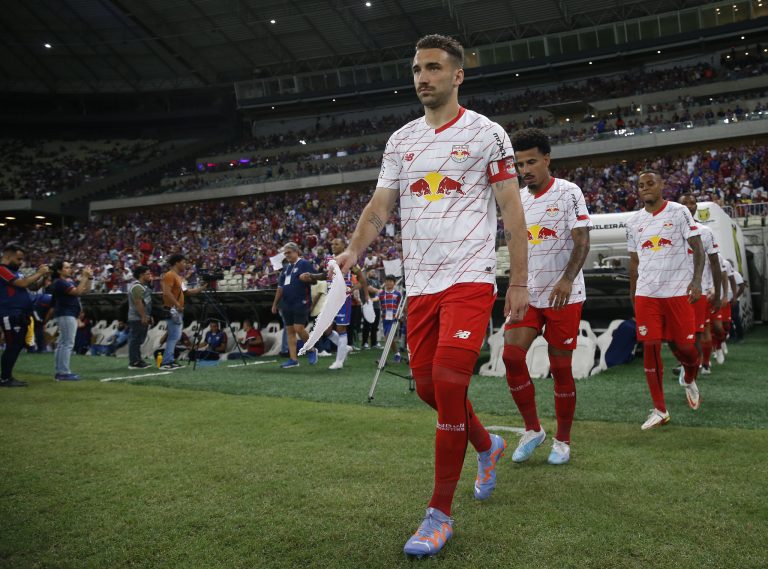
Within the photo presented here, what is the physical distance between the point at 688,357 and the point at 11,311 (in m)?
8.73

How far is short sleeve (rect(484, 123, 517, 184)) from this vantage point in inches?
120

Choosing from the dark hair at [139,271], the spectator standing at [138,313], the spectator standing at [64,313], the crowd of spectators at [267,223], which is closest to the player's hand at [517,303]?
the spectator standing at [64,313]

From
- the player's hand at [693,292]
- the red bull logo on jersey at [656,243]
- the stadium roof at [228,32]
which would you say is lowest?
the player's hand at [693,292]

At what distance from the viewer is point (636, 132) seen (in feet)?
113

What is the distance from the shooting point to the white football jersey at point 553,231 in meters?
4.42

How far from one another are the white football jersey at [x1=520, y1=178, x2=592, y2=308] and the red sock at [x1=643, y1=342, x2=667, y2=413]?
1.23 meters

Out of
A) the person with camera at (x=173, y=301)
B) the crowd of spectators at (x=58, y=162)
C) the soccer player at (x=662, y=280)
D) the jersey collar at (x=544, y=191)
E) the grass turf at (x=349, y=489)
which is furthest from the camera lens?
the crowd of spectators at (x=58, y=162)

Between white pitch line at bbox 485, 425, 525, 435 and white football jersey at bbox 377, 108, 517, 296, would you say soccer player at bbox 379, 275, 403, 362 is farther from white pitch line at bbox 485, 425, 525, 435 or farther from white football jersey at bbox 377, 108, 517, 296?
white football jersey at bbox 377, 108, 517, 296

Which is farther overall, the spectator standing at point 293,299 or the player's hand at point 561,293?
the spectator standing at point 293,299

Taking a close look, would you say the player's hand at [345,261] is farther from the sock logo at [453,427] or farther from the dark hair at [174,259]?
the dark hair at [174,259]

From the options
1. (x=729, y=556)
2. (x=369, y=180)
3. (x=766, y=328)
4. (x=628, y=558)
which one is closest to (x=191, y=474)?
(x=628, y=558)

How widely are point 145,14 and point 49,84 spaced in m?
14.3

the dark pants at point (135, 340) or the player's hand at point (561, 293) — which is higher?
the player's hand at point (561, 293)

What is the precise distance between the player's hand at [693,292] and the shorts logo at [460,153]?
3118mm
